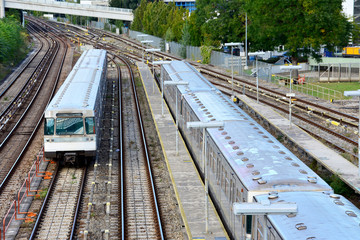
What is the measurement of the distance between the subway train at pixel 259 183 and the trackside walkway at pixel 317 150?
485 cm

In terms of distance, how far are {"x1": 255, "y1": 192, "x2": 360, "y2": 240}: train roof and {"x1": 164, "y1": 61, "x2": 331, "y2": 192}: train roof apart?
96 centimetres

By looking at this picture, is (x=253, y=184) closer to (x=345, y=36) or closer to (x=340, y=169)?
(x=340, y=169)

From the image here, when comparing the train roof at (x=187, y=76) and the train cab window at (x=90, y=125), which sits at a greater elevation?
the train roof at (x=187, y=76)

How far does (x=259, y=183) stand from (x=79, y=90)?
→ 18.3 meters

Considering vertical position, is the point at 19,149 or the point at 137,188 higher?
the point at 19,149

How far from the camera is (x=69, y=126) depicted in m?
27.4

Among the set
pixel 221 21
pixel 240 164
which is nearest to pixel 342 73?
pixel 221 21

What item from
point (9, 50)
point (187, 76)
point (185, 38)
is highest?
point (185, 38)

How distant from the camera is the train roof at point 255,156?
15500 millimetres

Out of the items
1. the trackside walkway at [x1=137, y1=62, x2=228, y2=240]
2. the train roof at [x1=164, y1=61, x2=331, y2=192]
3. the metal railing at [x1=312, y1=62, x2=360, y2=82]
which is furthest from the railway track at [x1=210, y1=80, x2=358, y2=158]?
the metal railing at [x1=312, y1=62, x2=360, y2=82]

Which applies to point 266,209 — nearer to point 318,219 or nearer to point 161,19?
point 318,219

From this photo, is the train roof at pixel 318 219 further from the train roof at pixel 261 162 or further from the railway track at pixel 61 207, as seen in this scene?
the railway track at pixel 61 207

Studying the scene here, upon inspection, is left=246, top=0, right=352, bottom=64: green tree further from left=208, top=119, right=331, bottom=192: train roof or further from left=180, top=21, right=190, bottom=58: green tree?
left=208, top=119, right=331, bottom=192: train roof

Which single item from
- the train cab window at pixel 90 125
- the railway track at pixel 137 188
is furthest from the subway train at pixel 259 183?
the train cab window at pixel 90 125
